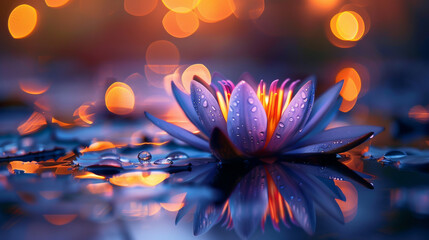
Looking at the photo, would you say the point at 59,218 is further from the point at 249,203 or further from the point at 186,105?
the point at 186,105

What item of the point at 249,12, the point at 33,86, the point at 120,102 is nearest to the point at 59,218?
the point at 120,102

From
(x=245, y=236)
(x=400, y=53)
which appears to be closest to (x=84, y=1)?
(x=400, y=53)

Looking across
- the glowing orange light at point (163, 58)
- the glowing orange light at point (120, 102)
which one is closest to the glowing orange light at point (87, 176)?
the glowing orange light at point (120, 102)

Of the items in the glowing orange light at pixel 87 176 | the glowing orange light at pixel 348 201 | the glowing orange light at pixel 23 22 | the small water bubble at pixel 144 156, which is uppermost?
the glowing orange light at pixel 23 22

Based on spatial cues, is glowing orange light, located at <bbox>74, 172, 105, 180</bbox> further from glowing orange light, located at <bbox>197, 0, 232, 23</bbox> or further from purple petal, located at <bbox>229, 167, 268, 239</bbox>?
glowing orange light, located at <bbox>197, 0, 232, 23</bbox>

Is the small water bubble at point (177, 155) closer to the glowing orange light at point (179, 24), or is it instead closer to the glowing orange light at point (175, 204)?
the glowing orange light at point (175, 204)
